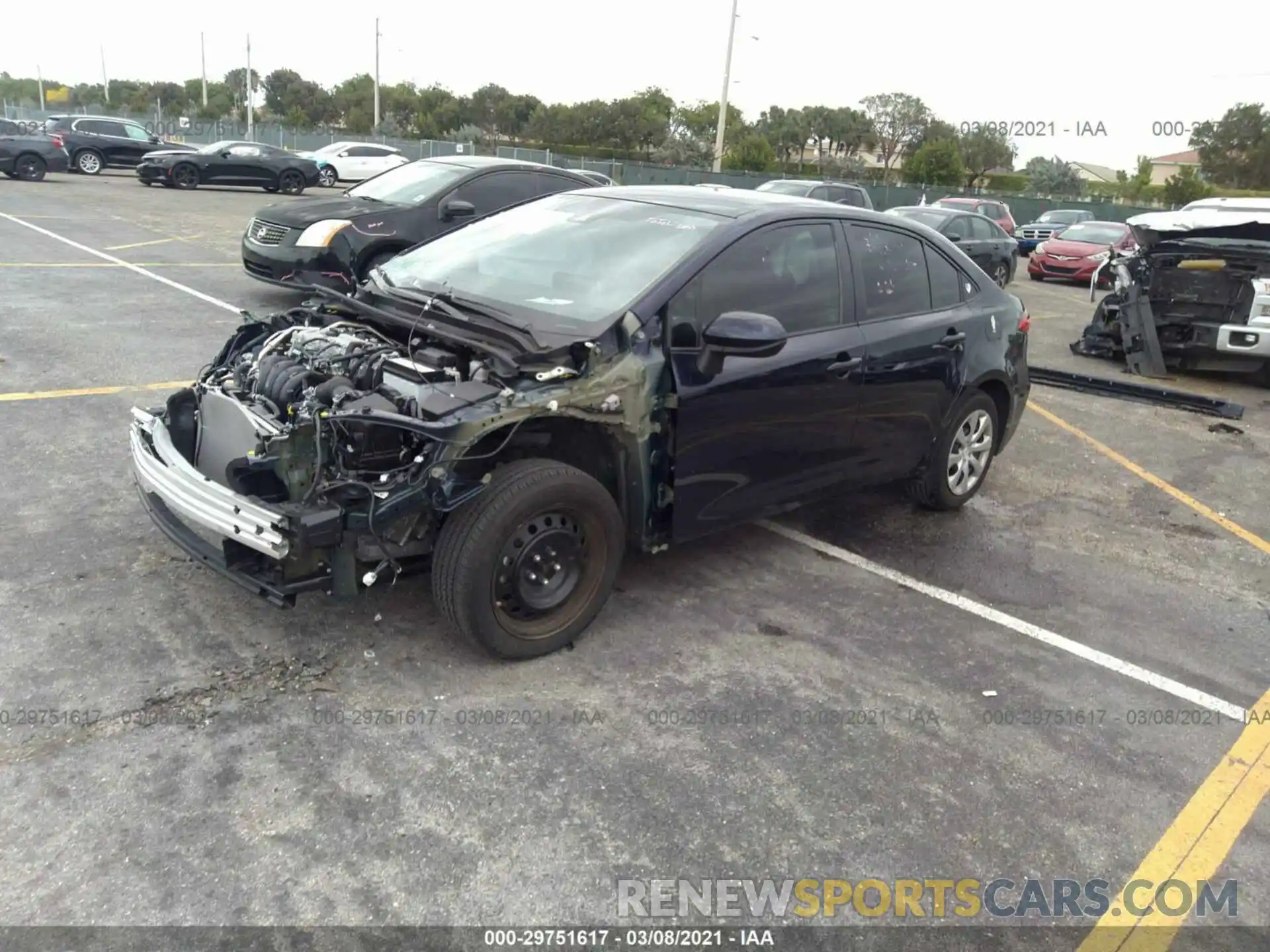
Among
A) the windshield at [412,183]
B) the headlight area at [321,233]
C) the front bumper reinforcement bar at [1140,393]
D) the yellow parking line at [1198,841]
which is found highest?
the windshield at [412,183]

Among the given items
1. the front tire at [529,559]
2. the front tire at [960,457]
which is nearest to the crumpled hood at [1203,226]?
the front tire at [960,457]

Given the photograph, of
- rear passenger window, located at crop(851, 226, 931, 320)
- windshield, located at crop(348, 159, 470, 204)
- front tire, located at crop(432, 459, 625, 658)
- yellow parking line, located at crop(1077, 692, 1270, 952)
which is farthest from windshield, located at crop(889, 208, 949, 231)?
front tire, located at crop(432, 459, 625, 658)

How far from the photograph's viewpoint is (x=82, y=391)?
255 inches

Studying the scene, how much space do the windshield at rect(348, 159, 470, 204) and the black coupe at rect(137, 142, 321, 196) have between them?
1626 centimetres

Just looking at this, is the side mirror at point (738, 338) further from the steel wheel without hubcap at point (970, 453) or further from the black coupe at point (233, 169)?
the black coupe at point (233, 169)

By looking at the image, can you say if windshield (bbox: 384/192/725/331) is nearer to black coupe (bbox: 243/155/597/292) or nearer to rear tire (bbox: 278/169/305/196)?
black coupe (bbox: 243/155/597/292)

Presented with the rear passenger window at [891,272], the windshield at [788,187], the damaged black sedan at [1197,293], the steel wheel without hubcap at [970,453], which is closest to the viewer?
the rear passenger window at [891,272]

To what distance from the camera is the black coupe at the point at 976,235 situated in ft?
52.6

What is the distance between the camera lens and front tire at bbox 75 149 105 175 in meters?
25.3

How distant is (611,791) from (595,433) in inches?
55.4

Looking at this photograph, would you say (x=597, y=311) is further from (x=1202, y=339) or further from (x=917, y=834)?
(x=1202, y=339)

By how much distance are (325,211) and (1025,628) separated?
767cm

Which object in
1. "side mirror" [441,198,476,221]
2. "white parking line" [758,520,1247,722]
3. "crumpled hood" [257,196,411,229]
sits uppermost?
"side mirror" [441,198,476,221]

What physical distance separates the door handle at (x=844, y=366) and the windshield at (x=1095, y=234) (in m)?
18.1
